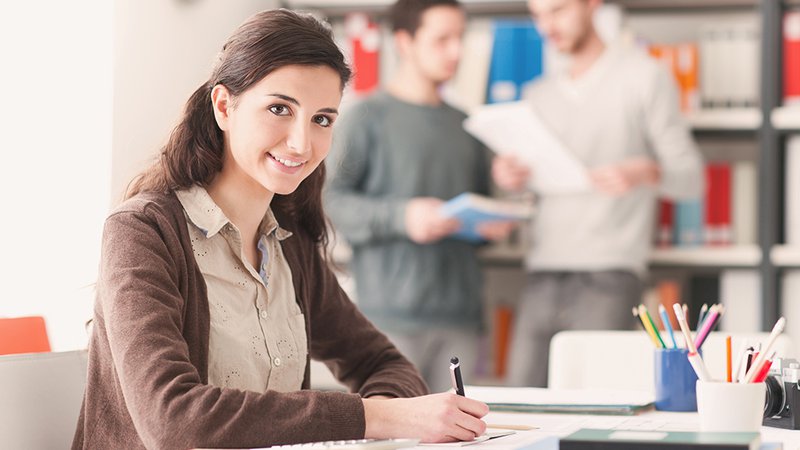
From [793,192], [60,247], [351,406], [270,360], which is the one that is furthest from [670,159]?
[351,406]

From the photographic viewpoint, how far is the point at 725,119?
3.53 m

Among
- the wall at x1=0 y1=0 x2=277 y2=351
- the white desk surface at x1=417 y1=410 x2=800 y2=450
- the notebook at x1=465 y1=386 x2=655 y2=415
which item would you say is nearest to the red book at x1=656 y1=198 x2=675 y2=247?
the wall at x1=0 y1=0 x2=277 y2=351

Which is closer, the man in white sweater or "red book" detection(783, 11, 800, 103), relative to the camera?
the man in white sweater

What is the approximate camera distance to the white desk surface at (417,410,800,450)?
4.31 feet

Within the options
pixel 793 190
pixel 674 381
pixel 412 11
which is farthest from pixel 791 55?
pixel 674 381

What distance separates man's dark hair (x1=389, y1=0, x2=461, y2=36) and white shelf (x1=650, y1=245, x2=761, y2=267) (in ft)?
3.46

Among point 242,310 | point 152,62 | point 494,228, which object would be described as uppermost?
point 152,62

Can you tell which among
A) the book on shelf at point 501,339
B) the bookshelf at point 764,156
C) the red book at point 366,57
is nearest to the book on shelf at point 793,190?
the bookshelf at point 764,156

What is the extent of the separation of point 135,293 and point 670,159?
7.70 feet

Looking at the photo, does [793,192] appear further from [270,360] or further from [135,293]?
[135,293]

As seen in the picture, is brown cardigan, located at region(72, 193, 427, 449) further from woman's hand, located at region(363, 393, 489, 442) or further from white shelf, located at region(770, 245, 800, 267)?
white shelf, located at region(770, 245, 800, 267)

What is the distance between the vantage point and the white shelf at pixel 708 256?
11.5 ft

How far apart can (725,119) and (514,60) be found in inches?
28.0

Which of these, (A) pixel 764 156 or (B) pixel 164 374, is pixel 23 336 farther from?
(A) pixel 764 156
